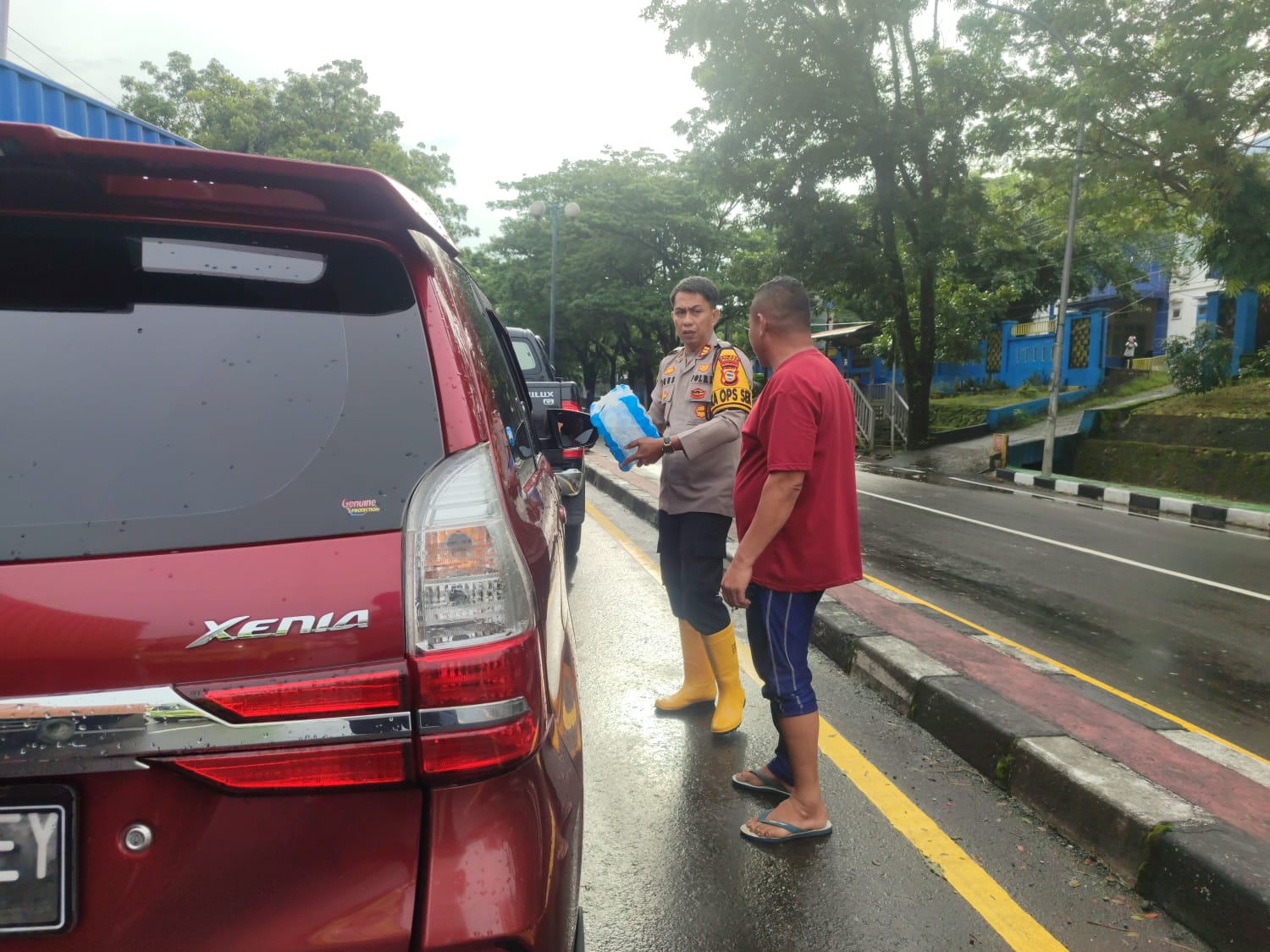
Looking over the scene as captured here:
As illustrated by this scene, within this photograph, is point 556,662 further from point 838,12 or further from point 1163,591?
point 838,12

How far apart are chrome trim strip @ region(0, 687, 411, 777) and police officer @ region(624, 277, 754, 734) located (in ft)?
7.80

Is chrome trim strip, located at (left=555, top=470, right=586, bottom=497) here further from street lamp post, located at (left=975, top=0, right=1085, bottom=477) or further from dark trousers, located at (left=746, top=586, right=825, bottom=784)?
street lamp post, located at (left=975, top=0, right=1085, bottom=477)

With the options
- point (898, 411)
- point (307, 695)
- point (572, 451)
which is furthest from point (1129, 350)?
point (307, 695)

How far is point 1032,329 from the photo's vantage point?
29797 millimetres

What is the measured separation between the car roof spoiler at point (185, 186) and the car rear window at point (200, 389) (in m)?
0.03

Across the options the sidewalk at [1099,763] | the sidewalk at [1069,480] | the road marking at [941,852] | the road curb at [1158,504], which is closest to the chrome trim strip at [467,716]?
the road marking at [941,852]

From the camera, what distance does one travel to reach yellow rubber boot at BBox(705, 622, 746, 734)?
365cm

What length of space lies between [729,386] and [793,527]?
3.13 ft

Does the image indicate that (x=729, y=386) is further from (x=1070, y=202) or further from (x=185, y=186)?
(x=1070, y=202)

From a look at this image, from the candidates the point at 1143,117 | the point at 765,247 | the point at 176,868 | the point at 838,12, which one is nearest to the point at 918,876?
the point at 176,868

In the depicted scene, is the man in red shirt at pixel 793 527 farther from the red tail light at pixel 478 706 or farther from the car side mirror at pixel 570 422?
the red tail light at pixel 478 706

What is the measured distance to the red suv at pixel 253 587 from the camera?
1.15m

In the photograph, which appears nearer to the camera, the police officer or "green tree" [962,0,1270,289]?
the police officer

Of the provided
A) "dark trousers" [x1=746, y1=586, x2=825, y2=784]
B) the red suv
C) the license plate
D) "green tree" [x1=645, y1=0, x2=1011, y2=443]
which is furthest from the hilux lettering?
"green tree" [x1=645, y1=0, x2=1011, y2=443]
